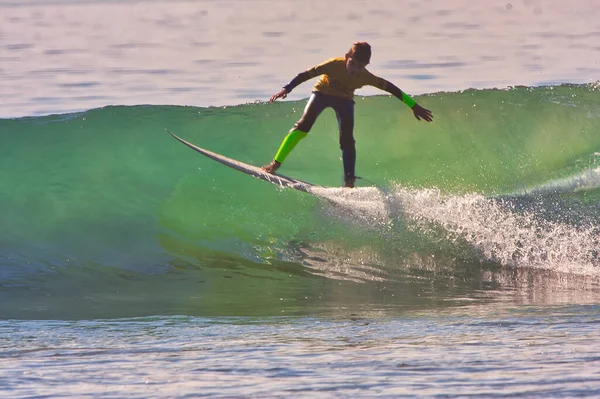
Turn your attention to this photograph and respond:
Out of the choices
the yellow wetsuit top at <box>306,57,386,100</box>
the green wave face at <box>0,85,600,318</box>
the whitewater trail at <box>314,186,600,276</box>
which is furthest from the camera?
the whitewater trail at <box>314,186,600,276</box>

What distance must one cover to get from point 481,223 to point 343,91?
1.75 metres

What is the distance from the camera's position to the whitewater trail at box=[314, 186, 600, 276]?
9.63 metres

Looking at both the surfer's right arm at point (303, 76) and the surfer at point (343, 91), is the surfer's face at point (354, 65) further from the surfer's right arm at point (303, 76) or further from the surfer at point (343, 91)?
the surfer's right arm at point (303, 76)

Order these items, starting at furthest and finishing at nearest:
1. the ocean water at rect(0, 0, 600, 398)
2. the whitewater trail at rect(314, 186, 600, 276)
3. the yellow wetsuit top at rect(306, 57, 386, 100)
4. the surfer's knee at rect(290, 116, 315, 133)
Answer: the whitewater trail at rect(314, 186, 600, 276), the surfer's knee at rect(290, 116, 315, 133), the yellow wetsuit top at rect(306, 57, 386, 100), the ocean water at rect(0, 0, 600, 398)

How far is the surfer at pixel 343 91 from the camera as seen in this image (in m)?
8.95

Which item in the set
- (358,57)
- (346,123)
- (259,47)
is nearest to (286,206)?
(346,123)

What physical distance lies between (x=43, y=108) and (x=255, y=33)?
404 inches

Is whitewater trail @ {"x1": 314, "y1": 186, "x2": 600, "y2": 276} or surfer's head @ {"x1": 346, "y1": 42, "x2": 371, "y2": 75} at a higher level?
surfer's head @ {"x1": 346, "y1": 42, "x2": 371, "y2": 75}

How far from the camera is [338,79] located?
9250 millimetres

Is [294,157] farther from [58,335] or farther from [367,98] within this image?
[58,335]

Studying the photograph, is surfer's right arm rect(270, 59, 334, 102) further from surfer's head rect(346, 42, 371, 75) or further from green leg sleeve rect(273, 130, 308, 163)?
green leg sleeve rect(273, 130, 308, 163)

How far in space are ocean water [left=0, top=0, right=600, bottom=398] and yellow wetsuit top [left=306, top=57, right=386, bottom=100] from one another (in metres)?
1.00

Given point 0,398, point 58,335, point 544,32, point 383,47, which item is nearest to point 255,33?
point 383,47

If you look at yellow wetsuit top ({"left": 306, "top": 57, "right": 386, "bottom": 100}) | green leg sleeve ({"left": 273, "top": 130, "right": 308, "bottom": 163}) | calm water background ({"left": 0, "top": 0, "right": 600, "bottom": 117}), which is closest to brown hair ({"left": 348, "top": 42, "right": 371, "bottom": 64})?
yellow wetsuit top ({"left": 306, "top": 57, "right": 386, "bottom": 100})
